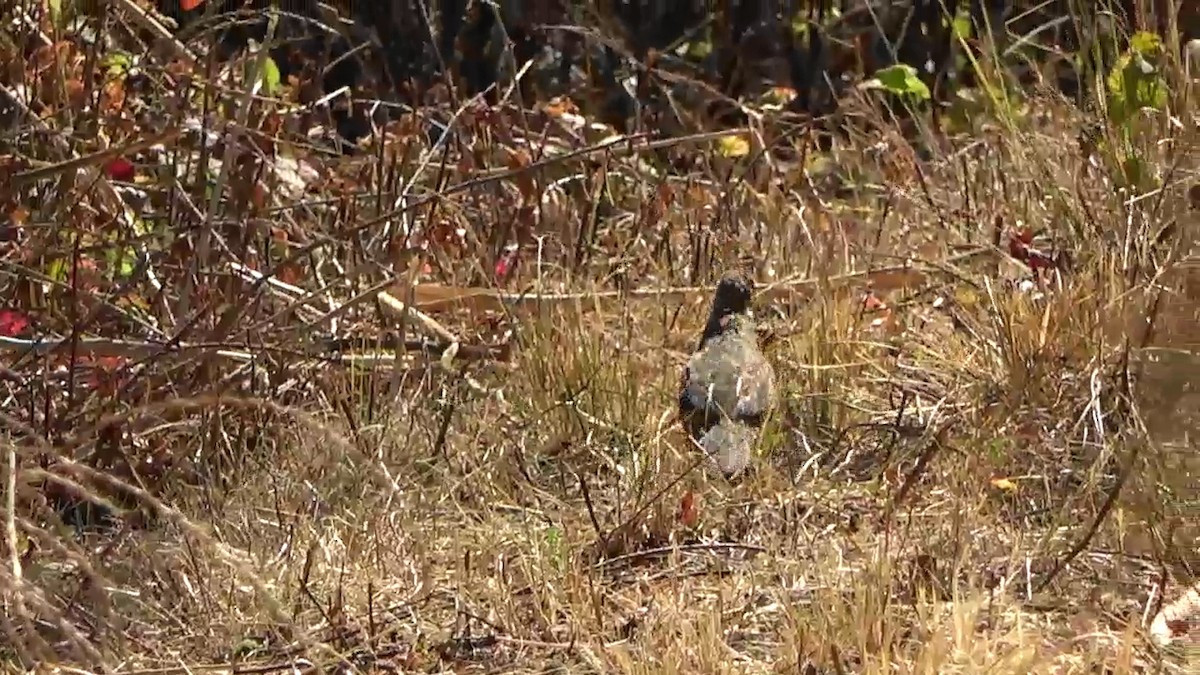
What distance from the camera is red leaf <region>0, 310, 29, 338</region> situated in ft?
13.4

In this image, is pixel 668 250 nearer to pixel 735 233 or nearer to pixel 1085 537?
pixel 735 233

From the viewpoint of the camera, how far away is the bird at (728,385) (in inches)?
156

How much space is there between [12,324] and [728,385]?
60.2 inches

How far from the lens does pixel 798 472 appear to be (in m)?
4.04

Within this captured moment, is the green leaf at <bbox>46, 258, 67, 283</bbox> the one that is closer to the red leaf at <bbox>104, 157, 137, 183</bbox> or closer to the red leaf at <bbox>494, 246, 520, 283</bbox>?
the red leaf at <bbox>104, 157, 137, 183</bbox>

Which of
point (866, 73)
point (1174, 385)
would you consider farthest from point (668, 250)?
point (866, 73)

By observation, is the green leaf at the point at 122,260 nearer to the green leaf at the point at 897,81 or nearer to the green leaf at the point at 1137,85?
the green leaf at the point at 1137,85

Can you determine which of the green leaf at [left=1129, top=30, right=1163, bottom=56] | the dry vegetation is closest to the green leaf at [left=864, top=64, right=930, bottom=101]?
the dry vegetation

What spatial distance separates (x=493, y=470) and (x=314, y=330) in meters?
0.68

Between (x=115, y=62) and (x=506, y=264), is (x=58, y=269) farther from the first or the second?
(x=506, y=264)

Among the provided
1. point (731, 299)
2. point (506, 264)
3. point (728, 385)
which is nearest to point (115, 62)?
point (506, 264)

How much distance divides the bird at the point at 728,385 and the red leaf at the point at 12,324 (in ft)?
4.67

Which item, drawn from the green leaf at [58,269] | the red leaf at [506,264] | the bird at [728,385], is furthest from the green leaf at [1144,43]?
the green leaf at [58,269]

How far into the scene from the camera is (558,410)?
434cm
